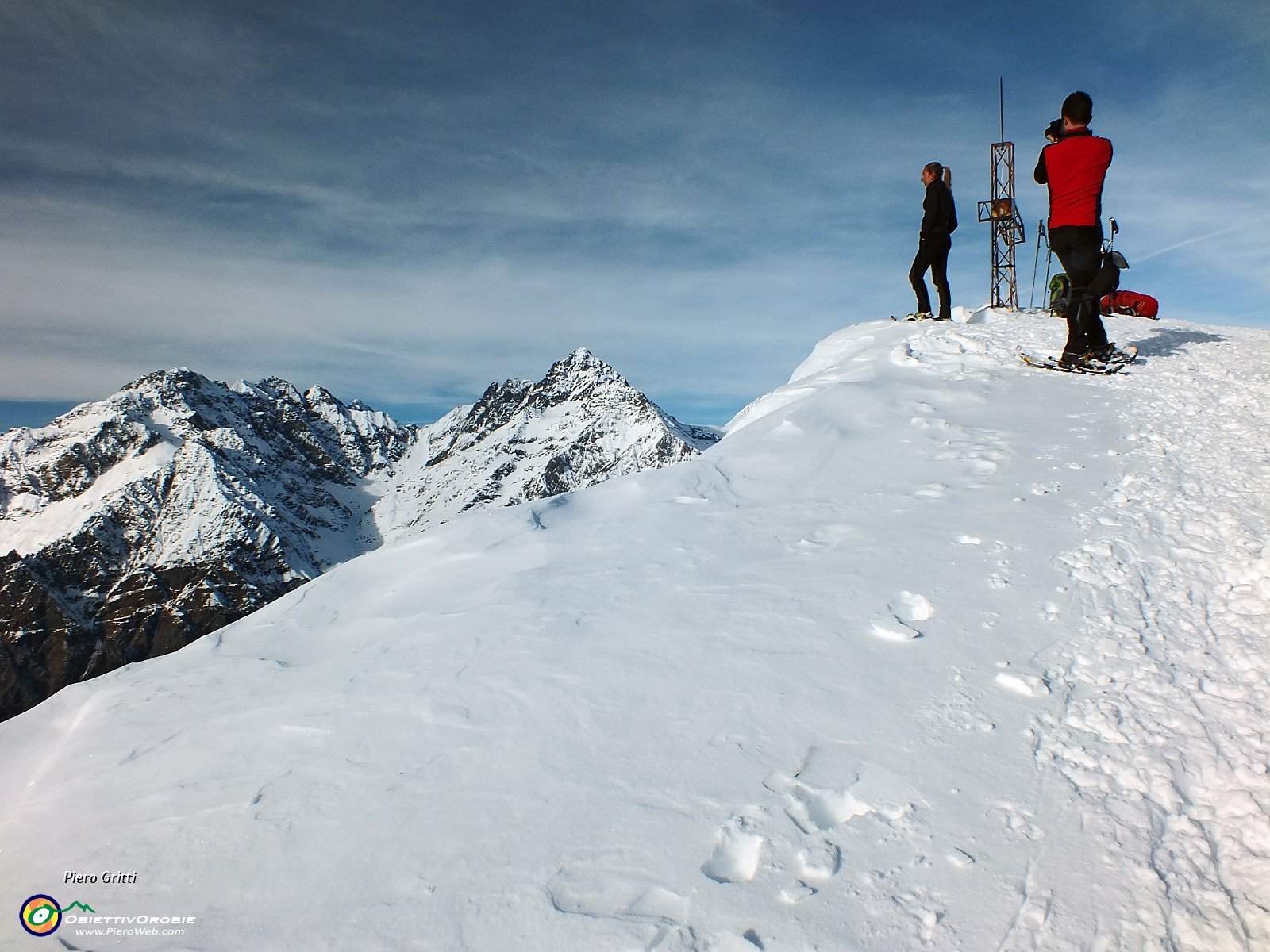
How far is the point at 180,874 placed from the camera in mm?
2281

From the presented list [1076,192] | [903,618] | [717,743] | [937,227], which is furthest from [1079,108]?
[717,743]

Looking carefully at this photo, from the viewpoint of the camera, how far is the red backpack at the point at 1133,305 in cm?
1498

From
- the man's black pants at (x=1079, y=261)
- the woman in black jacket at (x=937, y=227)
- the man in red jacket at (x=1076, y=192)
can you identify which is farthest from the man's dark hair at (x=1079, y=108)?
the woman in black jacket at (x=937, y=227)

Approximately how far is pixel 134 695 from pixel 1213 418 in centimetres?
838

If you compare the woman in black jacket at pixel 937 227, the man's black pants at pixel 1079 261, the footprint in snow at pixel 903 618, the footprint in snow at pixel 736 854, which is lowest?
the footprint in snow at pixel 736 854

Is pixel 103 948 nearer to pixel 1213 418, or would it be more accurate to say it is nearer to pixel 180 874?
pixel 180 874

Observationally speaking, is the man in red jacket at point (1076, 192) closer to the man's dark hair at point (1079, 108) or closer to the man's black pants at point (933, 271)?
the man's dark hair at point (1079, 108)

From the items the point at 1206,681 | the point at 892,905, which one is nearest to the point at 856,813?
the point at 892,905

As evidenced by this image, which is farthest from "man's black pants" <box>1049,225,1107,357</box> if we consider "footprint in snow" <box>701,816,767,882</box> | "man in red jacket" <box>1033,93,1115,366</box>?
"footprint in snow" <box>701,816,767,882</box>

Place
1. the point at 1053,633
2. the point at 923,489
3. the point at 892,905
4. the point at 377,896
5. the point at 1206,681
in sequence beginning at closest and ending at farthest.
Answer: the point at 892,905 < the point at 377,896 < the point at 1206,681 < the point at 1053,633 < the point at 923,489

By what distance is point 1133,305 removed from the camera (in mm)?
15070

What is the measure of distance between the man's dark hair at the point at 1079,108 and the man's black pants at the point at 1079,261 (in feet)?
3.61

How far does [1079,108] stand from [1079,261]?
5.29ft

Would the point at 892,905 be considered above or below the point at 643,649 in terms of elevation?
below
